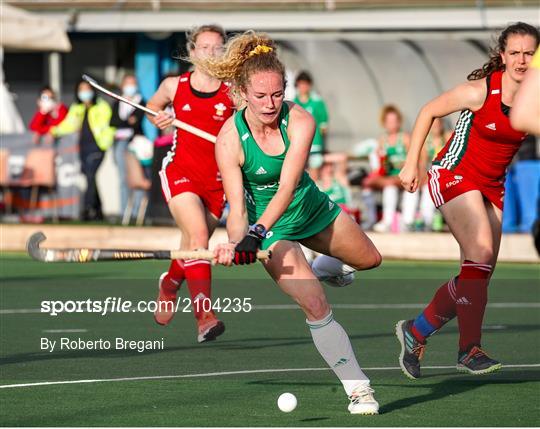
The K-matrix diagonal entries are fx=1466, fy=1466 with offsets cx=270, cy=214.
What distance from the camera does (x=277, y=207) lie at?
7566 mm

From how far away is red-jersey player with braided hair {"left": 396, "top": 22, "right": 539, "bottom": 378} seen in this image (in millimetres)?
8594

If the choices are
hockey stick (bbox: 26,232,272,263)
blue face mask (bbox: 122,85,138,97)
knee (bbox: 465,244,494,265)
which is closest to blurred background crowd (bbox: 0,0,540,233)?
blue face mask (bbox: 122,85,138,97)

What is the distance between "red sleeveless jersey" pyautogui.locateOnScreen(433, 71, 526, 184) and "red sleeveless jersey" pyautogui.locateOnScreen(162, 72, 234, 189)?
2.07 meters

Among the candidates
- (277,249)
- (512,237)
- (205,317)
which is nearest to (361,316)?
(205,317)

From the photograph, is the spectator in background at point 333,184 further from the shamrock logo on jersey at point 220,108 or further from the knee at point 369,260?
the knee at point 369,260

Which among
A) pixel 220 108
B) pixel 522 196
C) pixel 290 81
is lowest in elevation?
pixel 522 196

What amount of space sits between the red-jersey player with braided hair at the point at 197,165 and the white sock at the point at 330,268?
1.21m

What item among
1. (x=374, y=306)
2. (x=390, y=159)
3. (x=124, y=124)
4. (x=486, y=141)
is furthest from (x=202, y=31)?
(x=124, y=124)

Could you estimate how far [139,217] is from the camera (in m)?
21.1

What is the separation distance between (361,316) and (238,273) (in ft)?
14.9

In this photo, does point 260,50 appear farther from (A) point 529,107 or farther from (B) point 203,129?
(A) point 529,107

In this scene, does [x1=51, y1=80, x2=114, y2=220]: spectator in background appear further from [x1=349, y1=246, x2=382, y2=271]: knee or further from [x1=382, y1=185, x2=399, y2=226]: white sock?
[x1=349, y1=246, x2=382, y2=271]: knee

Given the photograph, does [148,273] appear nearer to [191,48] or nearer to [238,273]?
[238,273]

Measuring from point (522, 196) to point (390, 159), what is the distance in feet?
5.97
